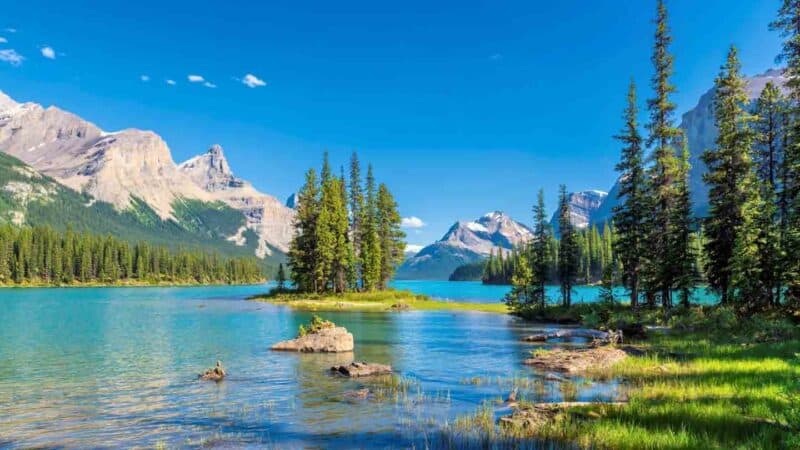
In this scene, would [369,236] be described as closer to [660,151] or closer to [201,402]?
[660,151]

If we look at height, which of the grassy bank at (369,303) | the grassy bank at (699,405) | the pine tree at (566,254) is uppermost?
the pine tree at (566,254)

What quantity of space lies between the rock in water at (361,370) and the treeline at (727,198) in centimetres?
2709

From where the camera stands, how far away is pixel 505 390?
22.0 meters

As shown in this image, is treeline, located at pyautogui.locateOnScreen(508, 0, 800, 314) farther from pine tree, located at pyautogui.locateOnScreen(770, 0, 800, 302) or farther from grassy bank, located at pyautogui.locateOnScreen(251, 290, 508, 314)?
grassy bank, located at pyautogui.locateOnScreen(251, 290, 508, 314)

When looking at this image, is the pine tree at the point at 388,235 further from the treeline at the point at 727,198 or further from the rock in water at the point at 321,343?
the rock in water at the point at 321,343

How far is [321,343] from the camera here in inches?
1409

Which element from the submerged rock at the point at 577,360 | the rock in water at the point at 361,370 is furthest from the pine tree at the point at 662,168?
the rock in water at the point at 361,370

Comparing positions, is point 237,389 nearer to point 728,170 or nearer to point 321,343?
point 321,343

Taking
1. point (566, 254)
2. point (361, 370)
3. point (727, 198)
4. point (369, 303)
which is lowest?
point (369, 303)

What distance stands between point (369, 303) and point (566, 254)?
1277 inches

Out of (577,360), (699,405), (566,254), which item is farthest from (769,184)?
(699,405)

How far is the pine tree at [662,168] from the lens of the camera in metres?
47.6

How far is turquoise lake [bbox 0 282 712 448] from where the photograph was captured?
1579 cm

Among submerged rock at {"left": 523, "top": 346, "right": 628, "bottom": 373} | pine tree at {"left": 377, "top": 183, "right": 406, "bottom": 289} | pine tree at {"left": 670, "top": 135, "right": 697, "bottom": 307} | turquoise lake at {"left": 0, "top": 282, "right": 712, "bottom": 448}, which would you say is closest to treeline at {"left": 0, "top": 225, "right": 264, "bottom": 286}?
pine tree at {"left": 377, "top": 183, "right": 406, "bottom": 289}
